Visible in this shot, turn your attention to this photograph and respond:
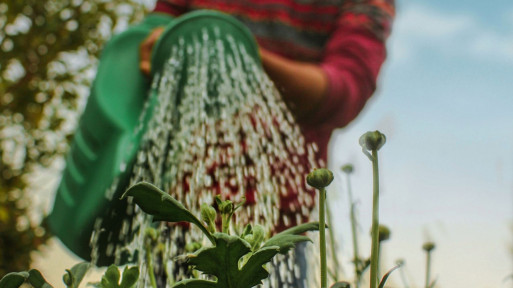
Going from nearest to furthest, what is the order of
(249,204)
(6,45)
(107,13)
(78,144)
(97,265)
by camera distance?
1. (97,265)
2. (249,204)
3. (78,144)
4. (6,45)
5. (107,13)

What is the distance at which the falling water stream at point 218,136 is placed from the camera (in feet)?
4.01

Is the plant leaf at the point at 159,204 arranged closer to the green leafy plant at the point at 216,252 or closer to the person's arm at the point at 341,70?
the green leafy plant at the point at 216,252

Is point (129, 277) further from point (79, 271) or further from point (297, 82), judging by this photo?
point (297, 82)

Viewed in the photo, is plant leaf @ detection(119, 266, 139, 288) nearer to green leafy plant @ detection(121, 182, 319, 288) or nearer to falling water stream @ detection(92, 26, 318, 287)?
green leafy plant @ detection(121, 182, 319, 288)

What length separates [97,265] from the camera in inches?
43.7

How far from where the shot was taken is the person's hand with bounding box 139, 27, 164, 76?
55.6 inches

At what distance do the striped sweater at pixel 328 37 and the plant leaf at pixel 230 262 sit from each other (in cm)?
114

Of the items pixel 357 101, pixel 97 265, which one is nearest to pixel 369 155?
pixel 97 265

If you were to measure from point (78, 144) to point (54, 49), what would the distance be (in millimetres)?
1643

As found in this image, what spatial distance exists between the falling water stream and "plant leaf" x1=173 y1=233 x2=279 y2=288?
0.90 meters

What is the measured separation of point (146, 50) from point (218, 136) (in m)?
0.30

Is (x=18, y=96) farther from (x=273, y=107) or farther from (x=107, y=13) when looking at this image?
(x=273, y=107)

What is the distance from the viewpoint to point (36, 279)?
29 cm

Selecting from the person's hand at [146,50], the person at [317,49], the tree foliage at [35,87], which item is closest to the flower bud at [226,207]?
the person at [317,49]
